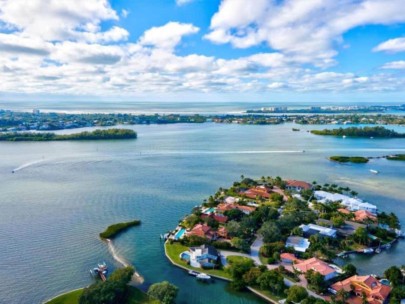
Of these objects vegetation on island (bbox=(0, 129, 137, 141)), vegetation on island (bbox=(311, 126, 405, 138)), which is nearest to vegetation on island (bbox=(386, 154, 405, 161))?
vegetation on island (bbox=(311, 126, 405, 138))

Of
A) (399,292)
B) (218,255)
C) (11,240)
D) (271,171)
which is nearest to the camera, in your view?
(399,292)

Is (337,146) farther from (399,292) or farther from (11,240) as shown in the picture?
(11,240)

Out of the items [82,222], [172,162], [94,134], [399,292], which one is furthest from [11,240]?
[94,134]

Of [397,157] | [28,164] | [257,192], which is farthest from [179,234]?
[397,157]

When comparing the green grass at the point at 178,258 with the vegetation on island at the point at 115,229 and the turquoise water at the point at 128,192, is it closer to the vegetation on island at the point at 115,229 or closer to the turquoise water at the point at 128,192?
the turquoise water at the point at 128,192

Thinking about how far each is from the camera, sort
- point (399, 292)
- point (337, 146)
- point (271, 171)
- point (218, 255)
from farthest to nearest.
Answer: point (337, 146), point (271, 171), point (218, 255), point (399, 292)

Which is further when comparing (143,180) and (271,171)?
(271,171)

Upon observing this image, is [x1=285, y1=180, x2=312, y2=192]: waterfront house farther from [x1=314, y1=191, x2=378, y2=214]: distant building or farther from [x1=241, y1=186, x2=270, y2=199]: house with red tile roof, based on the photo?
[x1=241, y1=186, x2=270, y2=199]: house with red tile roof
